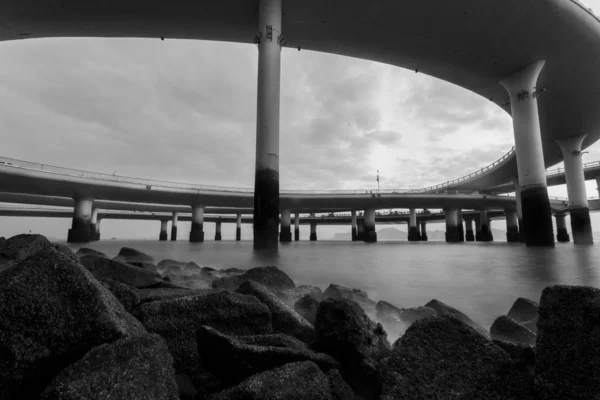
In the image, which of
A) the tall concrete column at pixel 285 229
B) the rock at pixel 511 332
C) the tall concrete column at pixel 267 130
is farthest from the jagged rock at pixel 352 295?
the tall concrete column at pixel 285 229

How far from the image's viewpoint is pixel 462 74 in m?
27.8

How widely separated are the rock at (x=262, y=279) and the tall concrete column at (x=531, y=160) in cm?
2481

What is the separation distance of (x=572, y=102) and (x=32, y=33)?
4964 cm

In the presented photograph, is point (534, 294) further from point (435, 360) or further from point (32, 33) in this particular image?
point (32, 33)

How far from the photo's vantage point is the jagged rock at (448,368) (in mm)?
1745

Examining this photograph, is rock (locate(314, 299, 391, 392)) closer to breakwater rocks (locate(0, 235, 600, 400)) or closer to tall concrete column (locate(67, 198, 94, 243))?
breakwater rocks (locate(0, 235, 600, 400))

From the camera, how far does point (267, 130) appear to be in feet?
55.3

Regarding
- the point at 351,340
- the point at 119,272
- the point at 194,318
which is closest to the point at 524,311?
the point at 351,340

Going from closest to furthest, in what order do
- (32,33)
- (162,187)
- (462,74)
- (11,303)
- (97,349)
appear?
(97,349) < (11,303) < (32,33) < (462,74) < (162,187)

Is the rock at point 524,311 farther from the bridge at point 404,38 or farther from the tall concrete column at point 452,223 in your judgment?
the tall concrete column at point 452,223

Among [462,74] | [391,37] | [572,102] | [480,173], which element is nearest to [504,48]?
[462,74]

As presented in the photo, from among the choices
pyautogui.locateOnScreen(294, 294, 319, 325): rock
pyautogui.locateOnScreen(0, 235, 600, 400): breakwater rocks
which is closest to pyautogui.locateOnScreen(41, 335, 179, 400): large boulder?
pyautogui.locateOnScreen(0, 235, 600, 400): breakwater rocks

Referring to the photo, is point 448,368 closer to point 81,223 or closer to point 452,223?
point 81,223

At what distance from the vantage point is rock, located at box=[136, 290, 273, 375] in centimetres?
244
